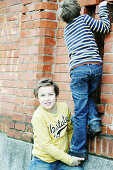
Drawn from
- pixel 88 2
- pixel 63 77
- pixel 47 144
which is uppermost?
pixel 88 2

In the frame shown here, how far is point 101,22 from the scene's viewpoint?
9.79 feet

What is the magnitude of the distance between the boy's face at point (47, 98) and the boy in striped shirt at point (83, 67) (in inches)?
9.9

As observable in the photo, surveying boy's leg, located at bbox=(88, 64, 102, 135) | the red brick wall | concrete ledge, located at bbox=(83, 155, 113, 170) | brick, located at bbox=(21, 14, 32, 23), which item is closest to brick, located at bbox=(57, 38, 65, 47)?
the red brick wall

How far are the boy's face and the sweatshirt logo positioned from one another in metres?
0.18

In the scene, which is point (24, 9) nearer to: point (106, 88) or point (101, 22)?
point (101, 22)

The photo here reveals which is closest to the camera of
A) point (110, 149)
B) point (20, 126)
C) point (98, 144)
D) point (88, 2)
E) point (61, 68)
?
point (110, 149)

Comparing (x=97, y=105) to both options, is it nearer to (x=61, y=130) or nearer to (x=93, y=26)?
(x=61, y=130)

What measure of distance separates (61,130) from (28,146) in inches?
30.8

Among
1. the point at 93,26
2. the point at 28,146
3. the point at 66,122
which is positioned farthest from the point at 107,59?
the point at 28,146

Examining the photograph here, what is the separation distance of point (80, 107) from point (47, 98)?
376 millimetres

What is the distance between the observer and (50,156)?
9.77ft

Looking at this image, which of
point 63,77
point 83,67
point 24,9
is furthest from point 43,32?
point 83,67

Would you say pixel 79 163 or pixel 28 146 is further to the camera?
pixel 28 146

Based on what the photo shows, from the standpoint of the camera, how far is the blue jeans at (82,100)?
2.90 metres
